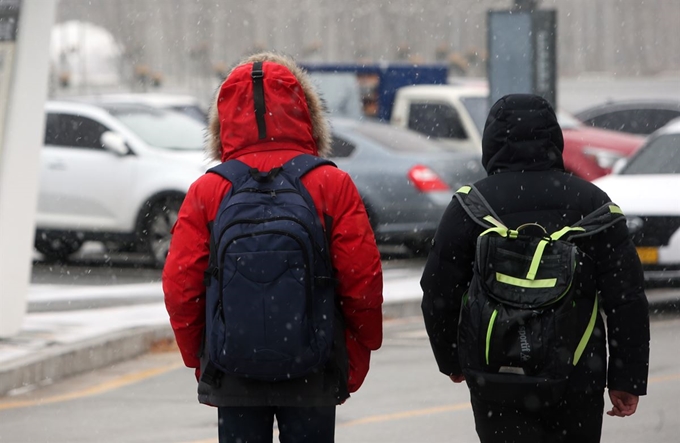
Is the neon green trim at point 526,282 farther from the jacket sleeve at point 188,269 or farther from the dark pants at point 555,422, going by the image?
the jacket sleeve at point 188,269

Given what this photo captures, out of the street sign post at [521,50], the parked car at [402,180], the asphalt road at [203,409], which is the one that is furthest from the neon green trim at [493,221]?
the parked car at [402,180]

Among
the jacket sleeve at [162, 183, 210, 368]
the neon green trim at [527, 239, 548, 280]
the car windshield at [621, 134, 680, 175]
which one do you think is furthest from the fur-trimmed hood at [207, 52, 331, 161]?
the car windshield at [621, 134, 680, 175]

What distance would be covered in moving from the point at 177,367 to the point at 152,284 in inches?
151

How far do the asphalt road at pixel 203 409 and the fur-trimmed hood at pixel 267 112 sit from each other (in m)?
2.88

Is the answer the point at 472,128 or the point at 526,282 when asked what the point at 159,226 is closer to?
the point at 472,128

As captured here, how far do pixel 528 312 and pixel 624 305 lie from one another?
0.99ft

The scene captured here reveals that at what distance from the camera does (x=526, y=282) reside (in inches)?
134

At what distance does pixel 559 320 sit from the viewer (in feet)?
11.1

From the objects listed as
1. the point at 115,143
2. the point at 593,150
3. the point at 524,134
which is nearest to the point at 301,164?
the point at 524,134

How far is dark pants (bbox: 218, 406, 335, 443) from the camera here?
136 inches

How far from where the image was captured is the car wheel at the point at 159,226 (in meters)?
12.6

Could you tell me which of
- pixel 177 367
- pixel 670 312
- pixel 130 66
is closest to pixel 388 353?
pixel 177 367

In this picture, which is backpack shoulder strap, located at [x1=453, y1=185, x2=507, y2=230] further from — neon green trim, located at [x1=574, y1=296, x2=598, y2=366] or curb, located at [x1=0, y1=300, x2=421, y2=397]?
curb, located at [x1=0, y1=300, x2=421, y2=397]

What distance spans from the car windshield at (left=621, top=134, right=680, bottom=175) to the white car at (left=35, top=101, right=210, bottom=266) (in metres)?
4.19
